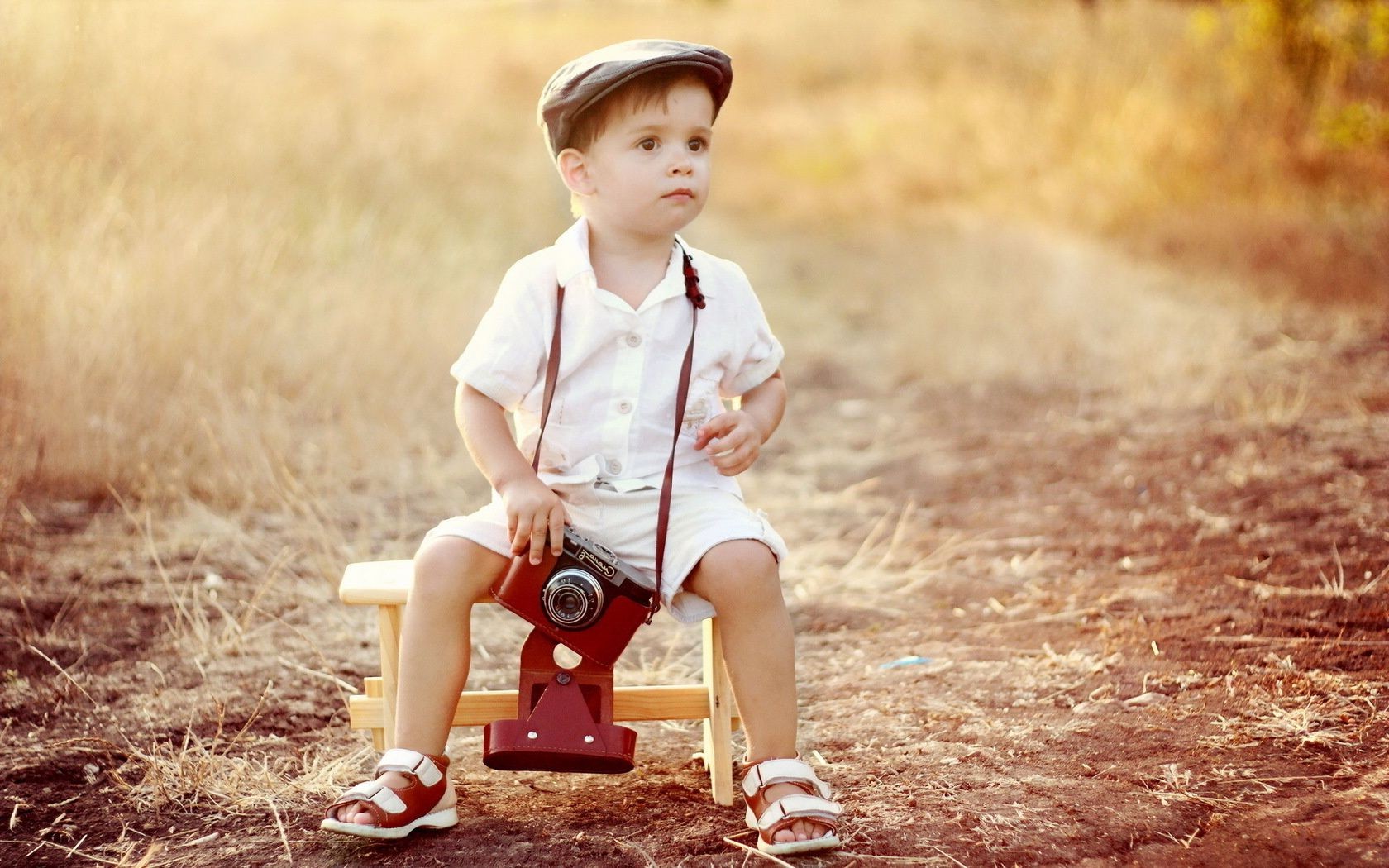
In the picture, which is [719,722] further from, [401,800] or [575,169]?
[575,169]

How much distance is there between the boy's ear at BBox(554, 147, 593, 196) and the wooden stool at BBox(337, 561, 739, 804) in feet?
2.48

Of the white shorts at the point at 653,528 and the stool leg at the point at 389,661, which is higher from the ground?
the white shorts at the point at 653,528

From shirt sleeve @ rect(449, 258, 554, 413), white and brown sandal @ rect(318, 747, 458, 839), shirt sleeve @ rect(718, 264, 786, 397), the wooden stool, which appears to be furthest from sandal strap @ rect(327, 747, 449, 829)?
shirt sleeve @ rect(718, 264, 786, 397)

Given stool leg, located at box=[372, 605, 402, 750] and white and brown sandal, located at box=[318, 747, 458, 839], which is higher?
stool leg, located at box=[372, 605, 402, 750]

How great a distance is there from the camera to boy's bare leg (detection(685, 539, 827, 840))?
7.49 ft

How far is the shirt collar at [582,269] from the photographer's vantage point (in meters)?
2.42

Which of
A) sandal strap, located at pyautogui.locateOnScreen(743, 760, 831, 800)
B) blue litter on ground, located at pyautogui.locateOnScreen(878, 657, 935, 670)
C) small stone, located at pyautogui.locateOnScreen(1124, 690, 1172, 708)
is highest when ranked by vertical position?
sandal strap, located at pyautogui.locateOnScreen(743, 760, 831, 800)

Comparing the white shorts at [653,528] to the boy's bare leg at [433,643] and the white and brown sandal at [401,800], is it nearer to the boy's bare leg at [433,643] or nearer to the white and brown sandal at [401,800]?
Answer: the boy's bare leg at [433,643]

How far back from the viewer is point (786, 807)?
7.25 ft

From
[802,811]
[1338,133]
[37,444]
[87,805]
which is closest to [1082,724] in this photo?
[802,811]

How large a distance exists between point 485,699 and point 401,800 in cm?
28

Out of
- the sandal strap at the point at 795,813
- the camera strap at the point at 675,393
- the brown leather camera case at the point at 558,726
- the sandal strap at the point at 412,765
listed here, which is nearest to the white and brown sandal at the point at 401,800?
the sandal strap at the point at 412,765

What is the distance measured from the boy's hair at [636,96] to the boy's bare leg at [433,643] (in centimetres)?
76

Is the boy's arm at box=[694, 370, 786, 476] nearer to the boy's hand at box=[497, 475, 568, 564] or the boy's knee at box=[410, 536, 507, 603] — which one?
the boy's hand at box=[497, 475, 568, 564]
